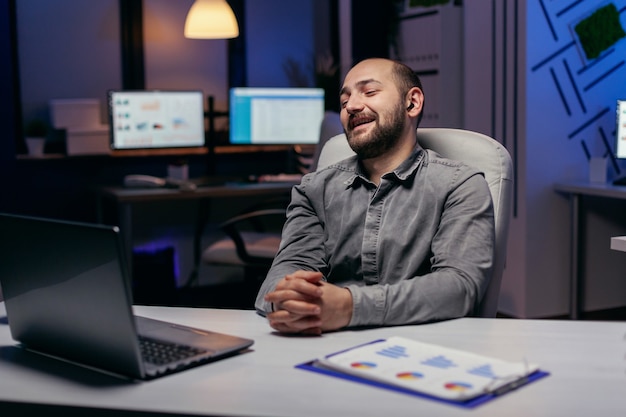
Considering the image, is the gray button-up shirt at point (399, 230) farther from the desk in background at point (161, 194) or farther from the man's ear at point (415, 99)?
the desk in background at point (161, 194)

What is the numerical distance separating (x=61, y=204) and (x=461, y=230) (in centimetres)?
376

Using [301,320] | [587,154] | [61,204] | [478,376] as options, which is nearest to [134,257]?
[61,204]

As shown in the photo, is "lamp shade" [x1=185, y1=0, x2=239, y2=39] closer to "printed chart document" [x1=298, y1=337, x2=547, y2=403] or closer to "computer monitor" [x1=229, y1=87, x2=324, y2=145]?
"computer monitor" [x1=229, y1=87, x2=324, y2=145]

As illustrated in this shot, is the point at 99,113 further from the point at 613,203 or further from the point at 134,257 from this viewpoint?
Result: the point at 613,203

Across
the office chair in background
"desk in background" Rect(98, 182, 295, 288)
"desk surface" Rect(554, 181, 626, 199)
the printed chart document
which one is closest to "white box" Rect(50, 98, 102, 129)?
"desk in background" Rect(98, 182, 295, 288)

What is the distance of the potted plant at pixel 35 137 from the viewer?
5.12 m

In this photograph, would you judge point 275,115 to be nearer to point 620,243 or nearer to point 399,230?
point 620,243

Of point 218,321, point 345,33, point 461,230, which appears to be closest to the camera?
point 218,321

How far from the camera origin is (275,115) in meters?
5.39

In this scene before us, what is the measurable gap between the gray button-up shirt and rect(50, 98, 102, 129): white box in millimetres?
3169

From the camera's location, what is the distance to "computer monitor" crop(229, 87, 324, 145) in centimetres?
536

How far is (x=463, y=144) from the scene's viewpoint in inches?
90.5

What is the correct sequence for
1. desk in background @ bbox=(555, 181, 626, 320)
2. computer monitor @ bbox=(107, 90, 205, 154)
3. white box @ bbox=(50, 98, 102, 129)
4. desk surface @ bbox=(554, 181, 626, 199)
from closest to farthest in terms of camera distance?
desk surface @ bbox=(554, 181, 626, 199) → desk in background @ bbox=(555, 181, 626, 320) → computer monitor @ bbox=(107, 90, 205, 154) → white box @ bbox=(50, 98, 102, 129)

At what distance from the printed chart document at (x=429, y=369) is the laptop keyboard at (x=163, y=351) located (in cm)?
20
